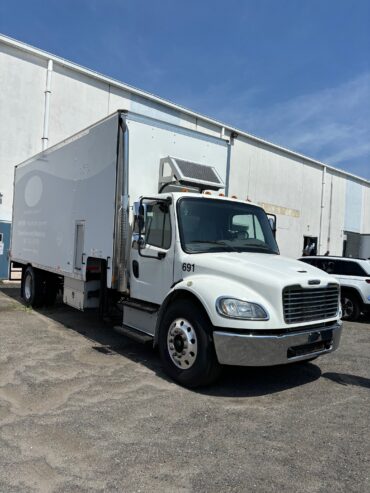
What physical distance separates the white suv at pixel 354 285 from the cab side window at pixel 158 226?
6.61m

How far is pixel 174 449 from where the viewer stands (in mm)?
3809

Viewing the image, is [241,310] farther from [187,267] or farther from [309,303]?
[187,267]

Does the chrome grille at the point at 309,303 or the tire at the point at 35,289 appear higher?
the chrome grille at the point at 309,303

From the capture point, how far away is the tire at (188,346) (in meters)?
5.12

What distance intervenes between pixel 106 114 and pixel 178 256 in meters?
13.2

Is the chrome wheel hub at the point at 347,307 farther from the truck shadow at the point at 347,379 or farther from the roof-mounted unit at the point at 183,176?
the roof-mounted unit at the point at 183,176

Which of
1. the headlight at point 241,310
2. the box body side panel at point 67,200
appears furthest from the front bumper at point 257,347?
the box body side panel at point 67,200

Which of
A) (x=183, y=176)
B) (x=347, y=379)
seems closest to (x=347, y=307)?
(x=347, y=379)

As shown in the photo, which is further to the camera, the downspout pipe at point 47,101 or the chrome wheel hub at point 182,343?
the downspout pipe at point 47,101

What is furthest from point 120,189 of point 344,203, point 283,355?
point 344,203

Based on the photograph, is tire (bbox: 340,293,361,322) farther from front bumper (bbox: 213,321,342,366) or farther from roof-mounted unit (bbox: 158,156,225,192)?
front bumper (bbox: 213,321,342,366)

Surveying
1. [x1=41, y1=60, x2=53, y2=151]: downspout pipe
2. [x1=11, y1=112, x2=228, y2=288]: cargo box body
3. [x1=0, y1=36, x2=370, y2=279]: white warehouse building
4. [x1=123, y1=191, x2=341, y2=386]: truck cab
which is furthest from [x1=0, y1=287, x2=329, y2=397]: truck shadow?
[x1=41, y1=60, x2=53, y2=151]: downspout pipe

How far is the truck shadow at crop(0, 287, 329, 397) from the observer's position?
5.40 metres

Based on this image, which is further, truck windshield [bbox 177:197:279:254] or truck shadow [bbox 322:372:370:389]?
truck windshield [bbox 177:197:279:254]
